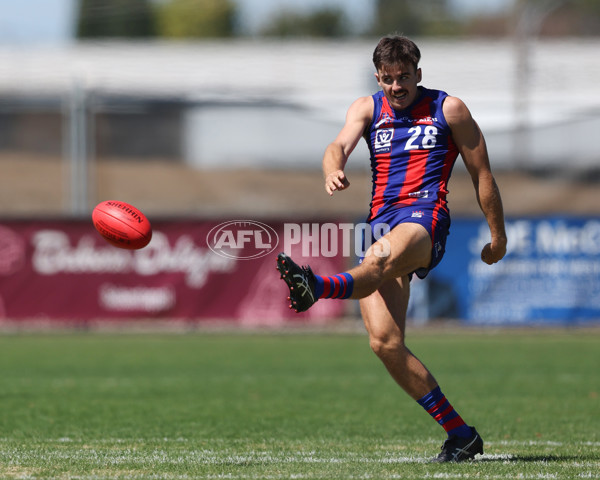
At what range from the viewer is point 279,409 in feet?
29.6

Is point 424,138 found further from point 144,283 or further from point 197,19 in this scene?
point 197,19

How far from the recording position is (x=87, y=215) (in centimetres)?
1822

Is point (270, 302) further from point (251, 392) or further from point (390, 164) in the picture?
point (390, 164)

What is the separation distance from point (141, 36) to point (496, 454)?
70.8 metres

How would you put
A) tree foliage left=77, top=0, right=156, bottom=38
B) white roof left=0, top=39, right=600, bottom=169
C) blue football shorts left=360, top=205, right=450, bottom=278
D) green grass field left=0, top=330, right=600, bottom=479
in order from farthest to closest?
1. tree foliage left=77, top=0, right=156, bottom=38
2. white roof left=0, top=39, right=600, bottom=169
3. blue football shorts left=360, top=205, right=450, bottom=278
4. green grass field left=0, top=330, right=600, bottom=479

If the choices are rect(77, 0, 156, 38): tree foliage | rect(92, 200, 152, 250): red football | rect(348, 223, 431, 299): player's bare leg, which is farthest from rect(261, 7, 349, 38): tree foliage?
rect(348, 223, 431, 299): player's bare leg

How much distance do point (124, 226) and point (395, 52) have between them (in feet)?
6.60

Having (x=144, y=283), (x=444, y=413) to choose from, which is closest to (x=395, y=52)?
(x=444, y=413)

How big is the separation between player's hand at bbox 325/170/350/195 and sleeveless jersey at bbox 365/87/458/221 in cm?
51

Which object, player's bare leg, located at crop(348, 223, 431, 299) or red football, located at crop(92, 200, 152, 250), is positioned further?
red football, located at crop(92, 200, 152, 250)

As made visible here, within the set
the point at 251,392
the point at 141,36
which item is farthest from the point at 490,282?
the point at 141,36

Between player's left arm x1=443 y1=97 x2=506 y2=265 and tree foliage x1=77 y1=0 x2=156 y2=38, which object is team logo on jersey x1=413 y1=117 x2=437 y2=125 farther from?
tree foliage x1=77 y1=0 x2=156 y2=38

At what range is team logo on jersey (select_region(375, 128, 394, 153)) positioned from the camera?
6273mm

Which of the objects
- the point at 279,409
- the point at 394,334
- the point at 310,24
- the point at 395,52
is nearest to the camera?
the point at 395,52
